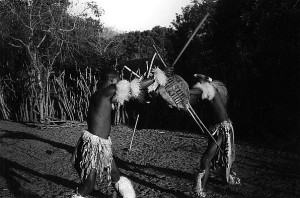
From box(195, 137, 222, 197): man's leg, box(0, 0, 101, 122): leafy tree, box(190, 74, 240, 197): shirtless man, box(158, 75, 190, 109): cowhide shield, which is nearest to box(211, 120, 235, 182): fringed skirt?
box(190, 74, 240, 197): shirtless man

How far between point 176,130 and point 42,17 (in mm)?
6420

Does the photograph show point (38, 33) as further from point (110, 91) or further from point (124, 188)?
point (124, 188)

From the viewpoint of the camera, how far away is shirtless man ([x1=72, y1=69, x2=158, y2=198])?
364cm

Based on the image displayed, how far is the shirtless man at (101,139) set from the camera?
3.64 m

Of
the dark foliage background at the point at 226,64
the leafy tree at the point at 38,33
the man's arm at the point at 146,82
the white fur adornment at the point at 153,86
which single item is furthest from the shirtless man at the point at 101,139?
the leafy tree at the point at 38,33

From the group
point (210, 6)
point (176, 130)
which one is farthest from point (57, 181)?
point (210, 6)

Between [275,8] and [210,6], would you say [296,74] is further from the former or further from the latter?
[210,6]

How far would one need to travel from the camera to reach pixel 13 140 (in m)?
8.31

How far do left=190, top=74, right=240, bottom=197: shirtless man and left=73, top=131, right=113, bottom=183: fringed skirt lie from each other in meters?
1.23

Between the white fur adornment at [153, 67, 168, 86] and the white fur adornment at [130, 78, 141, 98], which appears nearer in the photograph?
the white fur adornment at [130, 78, 141, 98]

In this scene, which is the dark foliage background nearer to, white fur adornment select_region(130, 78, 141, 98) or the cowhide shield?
the cowhide shield

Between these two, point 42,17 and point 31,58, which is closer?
point 31,58

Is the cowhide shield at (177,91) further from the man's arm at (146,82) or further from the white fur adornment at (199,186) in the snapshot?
the white fur adornment at (199,186)

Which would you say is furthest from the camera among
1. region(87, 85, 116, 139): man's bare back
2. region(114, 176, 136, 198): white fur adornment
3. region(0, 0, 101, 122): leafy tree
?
region(0, 0, 101, 122): leafy tree
